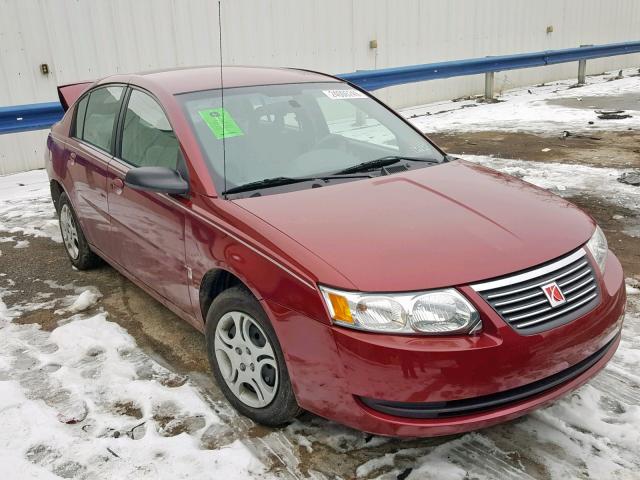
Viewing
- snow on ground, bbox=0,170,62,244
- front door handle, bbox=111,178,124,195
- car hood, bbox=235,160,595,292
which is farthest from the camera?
snow on ground, bbox=0,170,62,244

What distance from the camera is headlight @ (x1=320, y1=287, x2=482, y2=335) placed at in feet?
7.39

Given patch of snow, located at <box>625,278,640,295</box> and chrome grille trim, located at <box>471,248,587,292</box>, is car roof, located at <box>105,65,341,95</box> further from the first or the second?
patch of snow, located at <box>625,278,640,295</box>

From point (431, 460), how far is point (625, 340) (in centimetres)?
155

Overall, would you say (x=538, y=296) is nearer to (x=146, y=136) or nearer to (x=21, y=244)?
(x=146, y=136)

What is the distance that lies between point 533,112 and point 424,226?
977cm

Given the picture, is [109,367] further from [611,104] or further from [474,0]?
[474,0]

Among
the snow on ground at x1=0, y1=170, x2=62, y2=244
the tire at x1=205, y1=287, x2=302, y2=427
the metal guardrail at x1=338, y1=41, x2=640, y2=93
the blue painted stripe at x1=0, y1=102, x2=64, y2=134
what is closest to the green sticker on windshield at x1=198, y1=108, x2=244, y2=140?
the tire at x1=205, y1=287, x2=302, y2=427

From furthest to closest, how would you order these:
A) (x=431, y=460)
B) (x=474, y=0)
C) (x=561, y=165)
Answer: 1. (x=474, y=0)
2. (x=561, y=165)
3. (x=431, y=460)

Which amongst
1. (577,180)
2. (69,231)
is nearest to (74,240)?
(69,231)

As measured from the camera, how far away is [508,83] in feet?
48.5

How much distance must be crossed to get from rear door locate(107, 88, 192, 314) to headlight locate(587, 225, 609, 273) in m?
1.95

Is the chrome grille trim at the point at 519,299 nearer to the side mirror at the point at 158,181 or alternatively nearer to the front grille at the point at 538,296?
the front grille at the point at 538,296

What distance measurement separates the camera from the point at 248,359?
280cm

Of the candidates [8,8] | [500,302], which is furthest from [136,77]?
[8,8]
